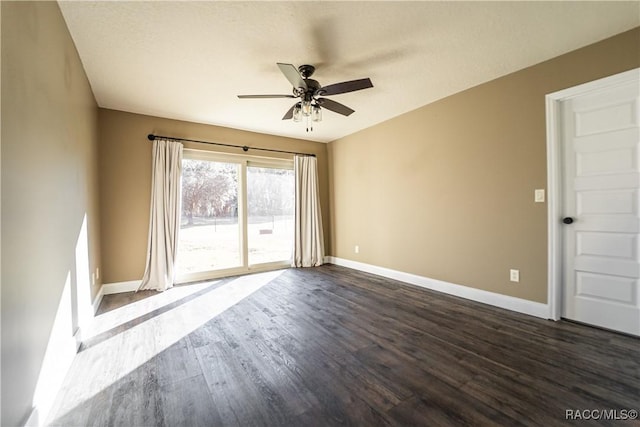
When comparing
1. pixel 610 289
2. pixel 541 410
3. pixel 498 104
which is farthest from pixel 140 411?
pixel 498 104

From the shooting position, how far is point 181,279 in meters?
4.06

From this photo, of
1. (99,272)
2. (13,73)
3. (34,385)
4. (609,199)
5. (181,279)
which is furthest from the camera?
(181,279)

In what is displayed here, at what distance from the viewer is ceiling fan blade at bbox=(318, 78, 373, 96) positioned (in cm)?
226

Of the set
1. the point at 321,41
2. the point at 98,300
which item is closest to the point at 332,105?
the point at 321,41

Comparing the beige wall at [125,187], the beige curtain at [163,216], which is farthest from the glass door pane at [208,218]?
the beige wall at [125,187]

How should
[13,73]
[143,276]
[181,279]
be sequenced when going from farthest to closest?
[181,279]
[143,276]
[13,73]

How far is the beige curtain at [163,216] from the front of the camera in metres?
3.75

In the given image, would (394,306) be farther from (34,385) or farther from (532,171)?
(34,385)

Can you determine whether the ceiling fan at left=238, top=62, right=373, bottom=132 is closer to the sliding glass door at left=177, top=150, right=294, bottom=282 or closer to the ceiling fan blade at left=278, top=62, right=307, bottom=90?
the ceiling fan blade at left=278, top=62, right=307, bottom=90

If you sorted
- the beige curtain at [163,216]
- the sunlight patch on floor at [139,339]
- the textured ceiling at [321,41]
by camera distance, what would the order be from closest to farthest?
the sunlight patch on floor at [139,339], the textured ceiling at [321,41], the beige curtain at [163,216]

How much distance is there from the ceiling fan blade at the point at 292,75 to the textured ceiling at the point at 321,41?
0.28 metres

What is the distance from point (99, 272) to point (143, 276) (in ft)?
1.72

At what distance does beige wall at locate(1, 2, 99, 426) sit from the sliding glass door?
72.9 inches

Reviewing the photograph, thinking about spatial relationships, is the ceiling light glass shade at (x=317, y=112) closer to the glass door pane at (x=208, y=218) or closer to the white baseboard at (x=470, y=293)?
the glass door pane at (x=208, y=218)
